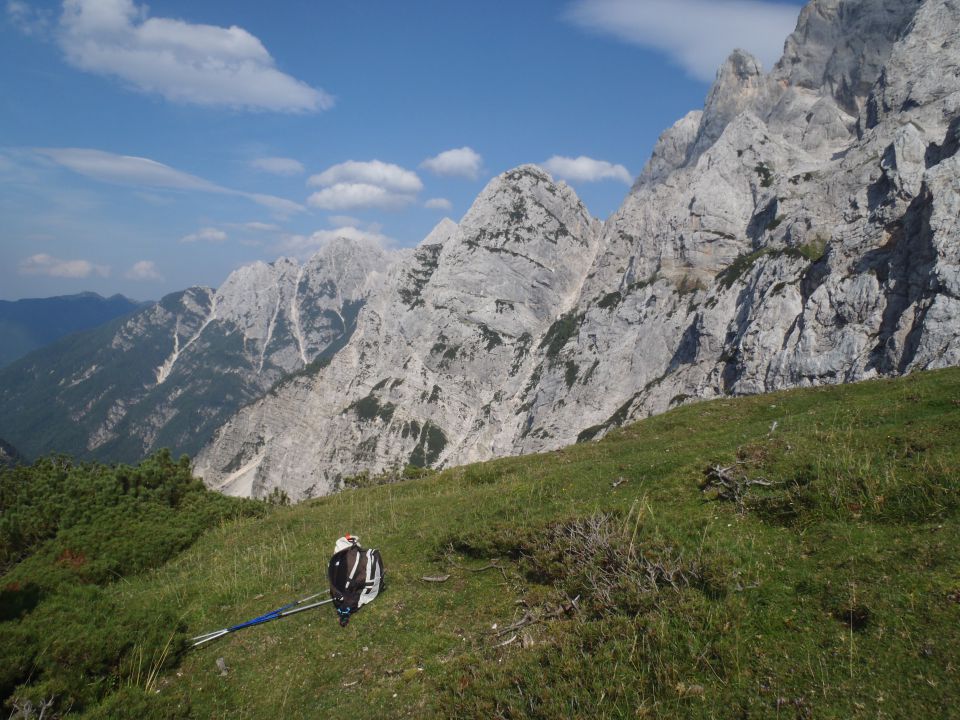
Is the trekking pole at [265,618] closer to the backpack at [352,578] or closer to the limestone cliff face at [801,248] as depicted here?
the backpack at [352,578]

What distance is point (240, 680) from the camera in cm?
1171

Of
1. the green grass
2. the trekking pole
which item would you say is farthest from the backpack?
the trekking pole

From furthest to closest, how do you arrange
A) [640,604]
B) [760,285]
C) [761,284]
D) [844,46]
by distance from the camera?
[844,46] → [760,285] → [761,284] → [640,604]

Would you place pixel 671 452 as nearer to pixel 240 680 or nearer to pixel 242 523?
pixel 240 680

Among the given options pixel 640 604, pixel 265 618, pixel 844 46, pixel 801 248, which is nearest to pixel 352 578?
pixel 265 618

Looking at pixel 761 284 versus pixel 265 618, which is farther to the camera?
pixel 761 284

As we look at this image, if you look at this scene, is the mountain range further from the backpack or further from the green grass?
the backpack

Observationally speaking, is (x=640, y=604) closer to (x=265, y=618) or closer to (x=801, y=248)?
(x=265, y=618)

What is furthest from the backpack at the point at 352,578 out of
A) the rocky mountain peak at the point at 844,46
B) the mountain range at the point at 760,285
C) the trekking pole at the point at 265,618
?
the rocky mountain peak at the point at 844,46

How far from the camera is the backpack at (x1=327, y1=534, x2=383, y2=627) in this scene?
13.3m

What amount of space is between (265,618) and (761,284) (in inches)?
4703

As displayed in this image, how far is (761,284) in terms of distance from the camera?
111 metres

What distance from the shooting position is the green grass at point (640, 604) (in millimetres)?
7898

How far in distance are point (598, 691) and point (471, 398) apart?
18075 centimetres
